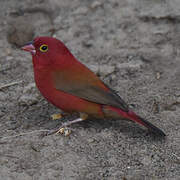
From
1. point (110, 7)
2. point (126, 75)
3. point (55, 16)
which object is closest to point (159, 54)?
point (126, 75)

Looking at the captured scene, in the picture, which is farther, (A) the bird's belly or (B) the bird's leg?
(A) the bird's belly

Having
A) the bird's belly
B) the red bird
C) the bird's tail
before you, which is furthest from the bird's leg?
the bird's tail

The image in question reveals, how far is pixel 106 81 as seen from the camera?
588cm

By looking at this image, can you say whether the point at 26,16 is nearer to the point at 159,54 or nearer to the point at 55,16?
the point at 55,16

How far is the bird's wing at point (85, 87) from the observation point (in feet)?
15.3

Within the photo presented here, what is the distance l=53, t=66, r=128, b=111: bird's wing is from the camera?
4.66m

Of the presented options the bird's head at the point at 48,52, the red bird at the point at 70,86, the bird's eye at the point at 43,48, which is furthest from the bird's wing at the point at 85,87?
the bird's eye at the point at 43,48

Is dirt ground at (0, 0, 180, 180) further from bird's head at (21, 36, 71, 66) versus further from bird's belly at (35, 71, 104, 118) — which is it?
bird's head at (21, 36, 71, 66)

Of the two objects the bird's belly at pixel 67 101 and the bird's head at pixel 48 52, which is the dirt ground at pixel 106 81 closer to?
the bird's belly at pixel 67 101

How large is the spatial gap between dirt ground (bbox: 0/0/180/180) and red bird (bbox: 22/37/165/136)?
229 millimetres

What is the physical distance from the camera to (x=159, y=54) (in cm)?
637

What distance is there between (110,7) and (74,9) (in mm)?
596

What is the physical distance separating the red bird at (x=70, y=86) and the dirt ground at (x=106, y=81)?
229mm

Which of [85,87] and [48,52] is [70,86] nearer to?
[85,87]
